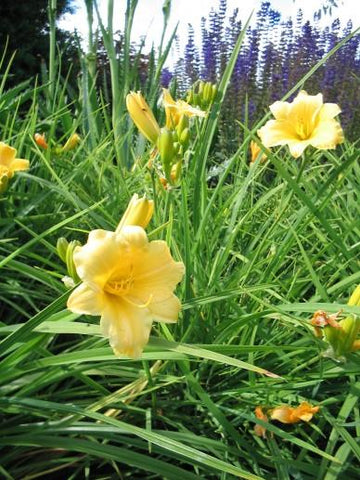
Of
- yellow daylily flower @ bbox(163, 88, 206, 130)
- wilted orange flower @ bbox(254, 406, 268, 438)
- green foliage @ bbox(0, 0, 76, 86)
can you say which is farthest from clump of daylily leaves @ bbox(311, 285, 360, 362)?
green foliage @ bbox(0, 0, 76, 86)

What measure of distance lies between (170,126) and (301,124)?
24 cm

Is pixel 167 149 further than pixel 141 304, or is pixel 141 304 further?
pixel 167 149

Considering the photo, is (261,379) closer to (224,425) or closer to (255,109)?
(224,425)

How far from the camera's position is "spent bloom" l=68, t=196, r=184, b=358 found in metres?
0.63

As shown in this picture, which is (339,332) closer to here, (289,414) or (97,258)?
(289,414)

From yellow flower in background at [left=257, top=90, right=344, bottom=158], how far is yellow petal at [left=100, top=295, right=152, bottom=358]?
399mm

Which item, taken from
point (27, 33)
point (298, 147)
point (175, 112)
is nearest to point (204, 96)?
point (175, 112)

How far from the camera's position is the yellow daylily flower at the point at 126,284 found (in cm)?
63

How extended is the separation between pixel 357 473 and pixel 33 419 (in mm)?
453

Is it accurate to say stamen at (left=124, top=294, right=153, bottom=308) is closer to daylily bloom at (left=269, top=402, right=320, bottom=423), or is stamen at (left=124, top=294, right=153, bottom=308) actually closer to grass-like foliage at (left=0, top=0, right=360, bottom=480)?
grass-like foliage at (left=0, top=0, right=360, bottom=480)

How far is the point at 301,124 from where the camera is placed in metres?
1.02

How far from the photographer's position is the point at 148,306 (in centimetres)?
68

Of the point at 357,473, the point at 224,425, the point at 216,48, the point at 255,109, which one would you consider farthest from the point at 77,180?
the point at 216,48

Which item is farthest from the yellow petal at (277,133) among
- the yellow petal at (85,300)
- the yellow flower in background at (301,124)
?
the yellow petal at (85,300)
